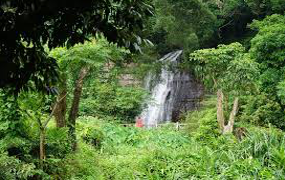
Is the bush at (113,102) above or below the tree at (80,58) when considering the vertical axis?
below

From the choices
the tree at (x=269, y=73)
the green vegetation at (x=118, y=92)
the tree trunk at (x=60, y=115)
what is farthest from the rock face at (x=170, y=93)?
the tree trunk at (x=60, y=115)

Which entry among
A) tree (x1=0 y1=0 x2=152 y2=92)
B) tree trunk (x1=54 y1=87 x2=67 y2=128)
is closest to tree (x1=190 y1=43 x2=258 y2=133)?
tree trunk (x1=54 y1=87 x2=67 y2=128)

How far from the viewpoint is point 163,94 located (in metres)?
19.9

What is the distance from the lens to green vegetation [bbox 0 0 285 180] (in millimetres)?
2119

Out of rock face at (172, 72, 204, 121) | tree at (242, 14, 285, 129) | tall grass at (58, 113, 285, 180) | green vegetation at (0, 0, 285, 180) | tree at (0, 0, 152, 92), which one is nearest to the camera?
tree at (0, 0, 152, 92)

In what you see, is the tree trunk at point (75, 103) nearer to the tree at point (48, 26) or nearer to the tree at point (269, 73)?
the tree at point (48, 26)

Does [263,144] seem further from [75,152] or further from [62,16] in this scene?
[62,16]

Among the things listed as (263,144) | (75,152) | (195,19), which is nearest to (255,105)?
(195,19)

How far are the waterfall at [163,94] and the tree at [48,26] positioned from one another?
16.1m

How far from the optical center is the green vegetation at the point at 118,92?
83.4 inches

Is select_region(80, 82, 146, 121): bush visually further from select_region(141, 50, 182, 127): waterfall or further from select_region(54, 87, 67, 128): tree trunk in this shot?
select_region(54, 87, 67, 128): tree trunk

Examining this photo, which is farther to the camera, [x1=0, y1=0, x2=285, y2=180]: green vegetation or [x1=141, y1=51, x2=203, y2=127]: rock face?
[x1=141, y1=51, x2=203, y2=127]: rock face

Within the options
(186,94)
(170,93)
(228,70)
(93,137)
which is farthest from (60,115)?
(186,94)

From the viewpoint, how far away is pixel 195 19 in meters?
18.6
